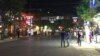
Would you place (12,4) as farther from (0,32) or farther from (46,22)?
(46,22)

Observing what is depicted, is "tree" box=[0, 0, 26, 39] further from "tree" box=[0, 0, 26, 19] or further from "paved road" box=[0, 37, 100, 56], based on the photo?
"paved road" box=[0, 37, 100, 56]

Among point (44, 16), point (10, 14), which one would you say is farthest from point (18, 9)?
point (44, 16)

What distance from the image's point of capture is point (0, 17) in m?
67.8

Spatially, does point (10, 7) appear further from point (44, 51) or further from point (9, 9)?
point (44, 51)

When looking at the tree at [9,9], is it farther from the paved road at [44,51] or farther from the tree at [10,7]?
the paved road at [44,51]

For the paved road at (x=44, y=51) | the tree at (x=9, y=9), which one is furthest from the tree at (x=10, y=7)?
the paved road at (x=44, y=51)

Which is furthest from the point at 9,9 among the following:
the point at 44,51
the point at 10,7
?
the point at 44,51

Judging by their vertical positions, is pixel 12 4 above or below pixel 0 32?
above

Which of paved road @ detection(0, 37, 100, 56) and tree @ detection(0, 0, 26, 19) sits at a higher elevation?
tree @ detection(0, 0, 26, 19)

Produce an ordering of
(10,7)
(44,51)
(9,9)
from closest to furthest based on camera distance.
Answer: (44,51)
(10,7)
(9,9)

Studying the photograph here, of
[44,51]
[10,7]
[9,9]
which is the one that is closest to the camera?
[44,51]

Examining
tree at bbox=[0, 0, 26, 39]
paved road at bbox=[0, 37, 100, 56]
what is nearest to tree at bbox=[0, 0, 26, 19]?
tree at bbox=[0, 0, 26, 39]

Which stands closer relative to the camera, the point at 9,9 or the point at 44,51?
the point at 44,51

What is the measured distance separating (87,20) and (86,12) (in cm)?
167
